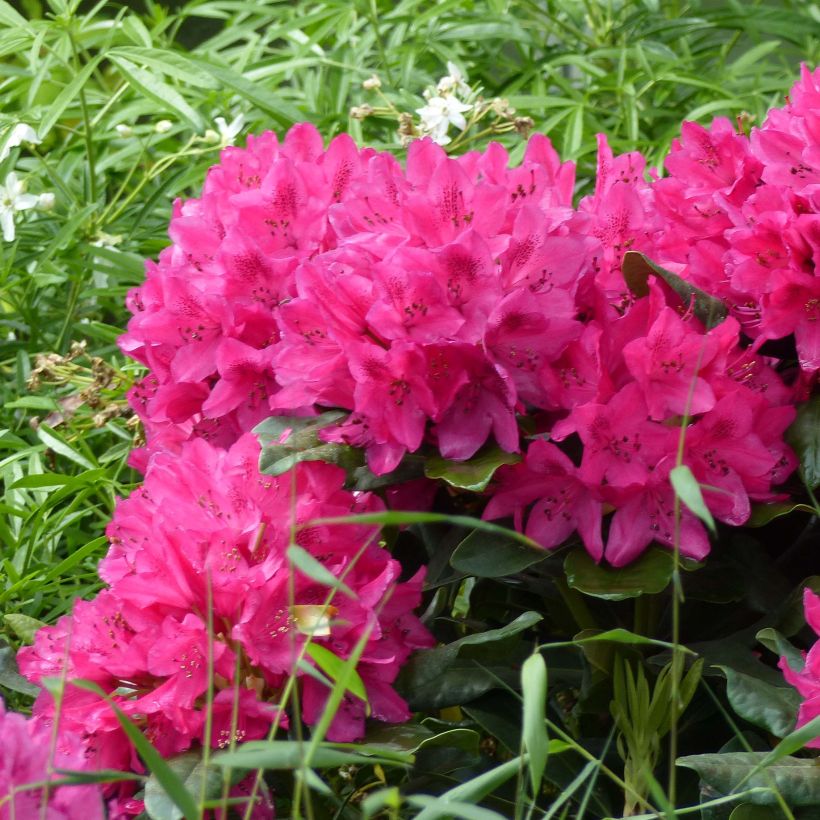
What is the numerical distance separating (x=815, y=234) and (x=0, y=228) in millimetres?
996

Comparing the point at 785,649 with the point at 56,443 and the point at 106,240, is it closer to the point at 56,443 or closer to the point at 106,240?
the point at 56,443

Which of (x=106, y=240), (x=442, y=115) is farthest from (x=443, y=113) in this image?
(x=106, y=240)

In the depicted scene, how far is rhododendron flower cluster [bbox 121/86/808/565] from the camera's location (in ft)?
2.70

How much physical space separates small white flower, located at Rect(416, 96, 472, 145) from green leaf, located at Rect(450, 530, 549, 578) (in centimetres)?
63

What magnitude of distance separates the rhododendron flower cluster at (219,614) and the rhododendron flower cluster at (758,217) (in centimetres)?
32

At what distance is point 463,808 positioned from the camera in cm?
57

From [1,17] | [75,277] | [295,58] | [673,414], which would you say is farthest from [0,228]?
[673,414]

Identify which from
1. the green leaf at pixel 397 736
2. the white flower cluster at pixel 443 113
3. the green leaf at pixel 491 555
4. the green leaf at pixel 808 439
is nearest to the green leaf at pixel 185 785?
the green leaf at pixel 397 736

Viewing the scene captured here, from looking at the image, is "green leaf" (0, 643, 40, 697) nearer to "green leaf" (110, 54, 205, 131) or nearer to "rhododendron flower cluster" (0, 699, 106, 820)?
"rhododendron flower cluster" (0, 699, 106, 820)

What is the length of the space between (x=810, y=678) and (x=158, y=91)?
3.31 feet

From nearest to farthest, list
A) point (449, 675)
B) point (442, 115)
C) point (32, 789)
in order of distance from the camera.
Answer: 1. point (32, 789)
2. point (449, 675)
3. point (442, 115)

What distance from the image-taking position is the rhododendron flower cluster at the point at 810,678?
0.76m

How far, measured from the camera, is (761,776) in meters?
0.77

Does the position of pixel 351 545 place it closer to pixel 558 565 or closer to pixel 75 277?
pixel 558 565
